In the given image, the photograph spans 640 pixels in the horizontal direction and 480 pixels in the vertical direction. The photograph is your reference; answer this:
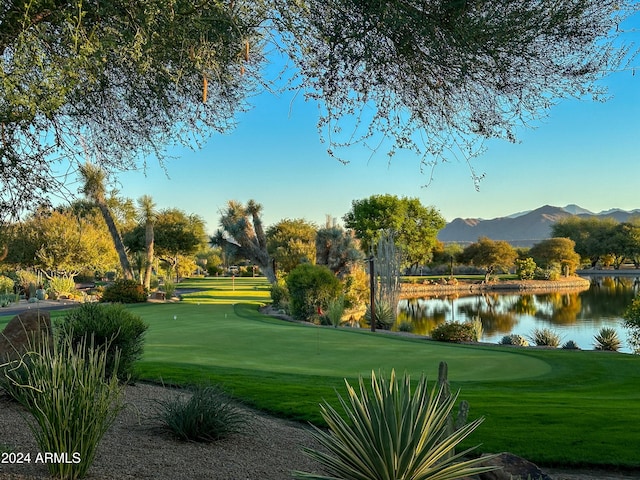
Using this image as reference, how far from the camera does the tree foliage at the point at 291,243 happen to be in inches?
2094

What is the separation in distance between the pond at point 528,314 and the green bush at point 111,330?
23.9m

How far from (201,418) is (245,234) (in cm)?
4980

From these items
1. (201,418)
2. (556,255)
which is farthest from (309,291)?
(556,255)

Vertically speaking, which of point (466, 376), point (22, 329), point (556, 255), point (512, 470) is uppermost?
point (556, 255)

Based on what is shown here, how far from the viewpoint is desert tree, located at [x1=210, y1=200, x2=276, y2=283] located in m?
56.5

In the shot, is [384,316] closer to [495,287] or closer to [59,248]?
[59,248]

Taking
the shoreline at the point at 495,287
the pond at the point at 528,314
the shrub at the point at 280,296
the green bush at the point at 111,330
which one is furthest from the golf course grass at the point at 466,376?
the shoreline at the point at 495,287

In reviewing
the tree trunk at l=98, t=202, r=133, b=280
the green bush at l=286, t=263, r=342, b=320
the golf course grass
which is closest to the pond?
the green bush at l=286, t=263, r=342, b=320

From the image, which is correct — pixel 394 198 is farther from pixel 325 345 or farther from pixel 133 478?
pixel 133 478

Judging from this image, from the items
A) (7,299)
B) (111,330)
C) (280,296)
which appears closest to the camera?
(111,330)

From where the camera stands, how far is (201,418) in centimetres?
707

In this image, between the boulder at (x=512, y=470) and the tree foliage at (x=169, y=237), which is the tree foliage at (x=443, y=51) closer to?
the boulder at (x=512, y=470)

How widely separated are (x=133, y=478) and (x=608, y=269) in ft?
449

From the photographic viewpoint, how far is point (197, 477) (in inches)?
226
